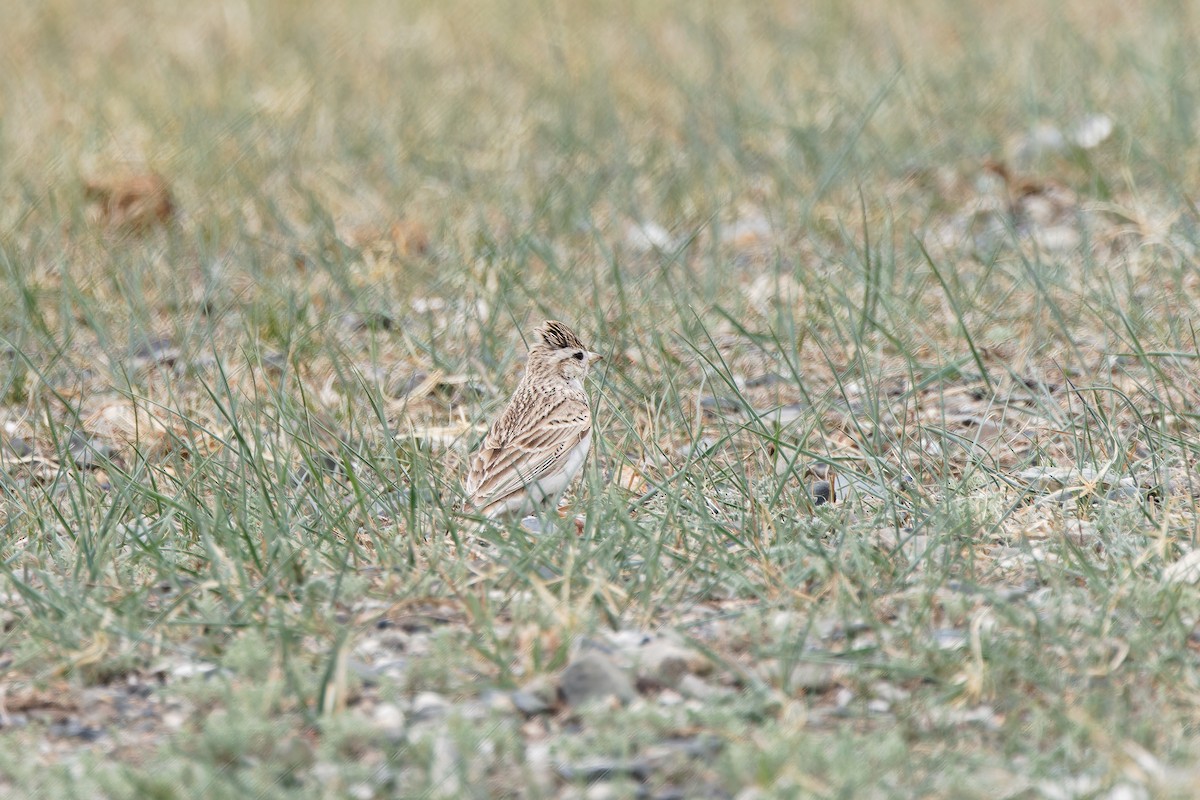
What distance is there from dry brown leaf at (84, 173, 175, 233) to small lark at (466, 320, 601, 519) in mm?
3442

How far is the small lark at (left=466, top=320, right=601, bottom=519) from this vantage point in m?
5.30

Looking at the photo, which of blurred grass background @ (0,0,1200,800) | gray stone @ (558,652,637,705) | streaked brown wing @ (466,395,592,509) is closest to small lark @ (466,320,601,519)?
streaked brown wing @ (466,395,592,509)

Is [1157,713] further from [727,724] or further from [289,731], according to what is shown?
[289,731]

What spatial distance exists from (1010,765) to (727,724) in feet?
1.92

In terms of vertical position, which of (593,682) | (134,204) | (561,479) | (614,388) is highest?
(134,204)

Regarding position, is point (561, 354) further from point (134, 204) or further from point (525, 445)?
point (134, 204)

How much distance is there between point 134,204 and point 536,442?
416 centimetres

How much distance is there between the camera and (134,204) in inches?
344

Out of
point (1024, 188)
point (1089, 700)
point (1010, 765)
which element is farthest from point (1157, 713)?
point (1024, 188)

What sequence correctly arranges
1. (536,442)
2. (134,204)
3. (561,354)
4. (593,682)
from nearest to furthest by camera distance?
(593,682)
(536,442)
(561,354)
(134,204)

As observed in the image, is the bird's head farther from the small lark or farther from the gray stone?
the gray stone

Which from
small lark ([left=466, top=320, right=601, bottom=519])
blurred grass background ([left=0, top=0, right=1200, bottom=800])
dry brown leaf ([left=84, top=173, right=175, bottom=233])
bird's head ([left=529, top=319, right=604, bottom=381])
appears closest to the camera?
blurred grass background ([left=0, top=0, right=1200, bottom=800])

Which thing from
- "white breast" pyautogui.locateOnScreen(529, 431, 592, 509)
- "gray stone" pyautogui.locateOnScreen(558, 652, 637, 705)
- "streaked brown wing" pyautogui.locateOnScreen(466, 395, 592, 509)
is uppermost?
"streaked brown wing" pyautogui.locateOnScreen(466, 395, 592, 509)

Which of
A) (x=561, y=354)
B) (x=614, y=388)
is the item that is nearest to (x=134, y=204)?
(x=561, y=354)
